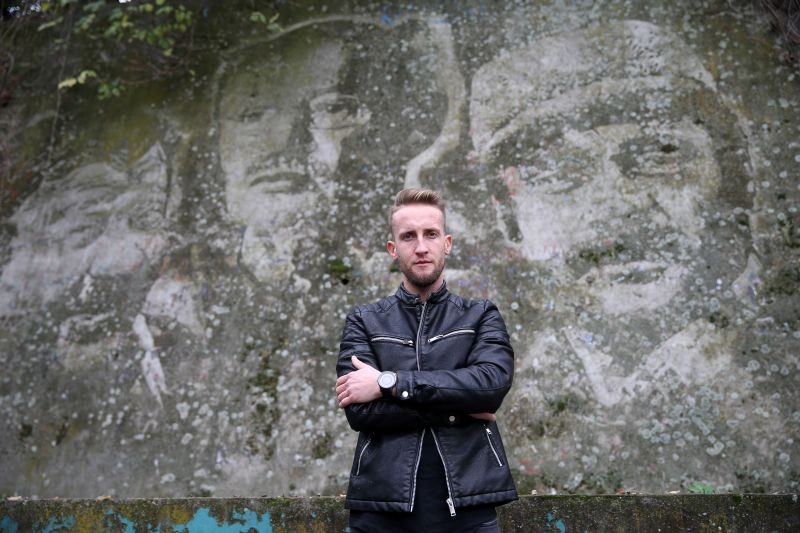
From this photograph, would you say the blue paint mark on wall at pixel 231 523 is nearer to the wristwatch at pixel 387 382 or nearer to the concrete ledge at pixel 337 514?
the concrete ledge at pixel 337 514

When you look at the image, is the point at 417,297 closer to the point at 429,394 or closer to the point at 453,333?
the point at 453,333

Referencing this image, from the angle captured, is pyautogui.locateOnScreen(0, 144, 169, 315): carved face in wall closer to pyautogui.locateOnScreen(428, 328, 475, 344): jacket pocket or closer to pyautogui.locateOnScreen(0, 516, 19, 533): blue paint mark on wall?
pyautogui.locateOnScreen(0, 516, 19, 533): blue paint mark on wall

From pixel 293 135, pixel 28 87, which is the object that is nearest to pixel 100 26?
pixel 28 87

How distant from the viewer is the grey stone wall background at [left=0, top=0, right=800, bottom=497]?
16.1 ft

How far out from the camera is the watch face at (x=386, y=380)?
2250 mm

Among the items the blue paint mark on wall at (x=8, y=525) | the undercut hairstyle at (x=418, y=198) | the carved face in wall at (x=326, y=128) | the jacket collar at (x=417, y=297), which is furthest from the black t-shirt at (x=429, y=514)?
the carved face in wall at (x=326, y=128)

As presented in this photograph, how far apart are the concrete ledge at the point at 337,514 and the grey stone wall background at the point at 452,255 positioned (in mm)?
1632

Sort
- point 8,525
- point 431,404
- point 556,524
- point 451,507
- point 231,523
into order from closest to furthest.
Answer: point 451,507, point 431,404, point 556,524, point 231,523, point 8,525

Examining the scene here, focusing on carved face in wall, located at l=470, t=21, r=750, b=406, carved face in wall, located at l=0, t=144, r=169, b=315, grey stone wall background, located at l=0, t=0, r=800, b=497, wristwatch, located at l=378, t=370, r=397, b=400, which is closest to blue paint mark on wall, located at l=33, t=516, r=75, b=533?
grey stone wall background, located at l=0, t=0, r=800, b=497

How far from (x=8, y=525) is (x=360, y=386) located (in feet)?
7.52

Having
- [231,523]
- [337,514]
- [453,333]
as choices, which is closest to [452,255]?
[337,514]

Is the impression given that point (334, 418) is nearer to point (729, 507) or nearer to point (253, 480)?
point (253, 480)

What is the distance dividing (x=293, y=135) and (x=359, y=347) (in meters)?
3.86

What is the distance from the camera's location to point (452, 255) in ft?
17.9
